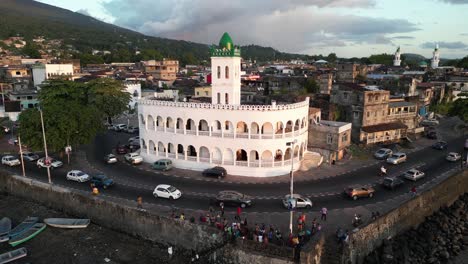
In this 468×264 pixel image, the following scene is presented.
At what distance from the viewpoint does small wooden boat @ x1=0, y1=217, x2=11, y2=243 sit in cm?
2917

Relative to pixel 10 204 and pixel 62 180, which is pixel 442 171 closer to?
pixel 62 180

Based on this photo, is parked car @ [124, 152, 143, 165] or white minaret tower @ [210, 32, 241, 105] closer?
white minaret tower @ [210, 32, 241, 105]

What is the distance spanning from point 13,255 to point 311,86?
2782 inches

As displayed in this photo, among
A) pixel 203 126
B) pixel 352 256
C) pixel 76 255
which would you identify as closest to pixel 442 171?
pixel 352 256

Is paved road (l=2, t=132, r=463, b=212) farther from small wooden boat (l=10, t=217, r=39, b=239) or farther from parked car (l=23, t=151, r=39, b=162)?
small wooden boat (l=10, t=217, r=39, b=239)

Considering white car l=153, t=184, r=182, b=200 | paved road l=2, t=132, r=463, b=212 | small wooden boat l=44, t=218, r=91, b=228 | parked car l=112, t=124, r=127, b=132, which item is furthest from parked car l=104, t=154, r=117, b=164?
parked car l=112, t=124, r=127, b=132

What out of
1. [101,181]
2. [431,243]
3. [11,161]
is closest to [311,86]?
[431,243]

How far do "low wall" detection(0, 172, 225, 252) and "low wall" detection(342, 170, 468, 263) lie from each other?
10.2 meters

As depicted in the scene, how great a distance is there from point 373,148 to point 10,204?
155 feet

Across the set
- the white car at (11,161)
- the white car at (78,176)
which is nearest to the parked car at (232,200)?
the white car at (78,176)

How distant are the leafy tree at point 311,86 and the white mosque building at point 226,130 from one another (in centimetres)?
4174

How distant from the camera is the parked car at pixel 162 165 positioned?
132ft

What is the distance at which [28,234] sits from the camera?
96.6 feet

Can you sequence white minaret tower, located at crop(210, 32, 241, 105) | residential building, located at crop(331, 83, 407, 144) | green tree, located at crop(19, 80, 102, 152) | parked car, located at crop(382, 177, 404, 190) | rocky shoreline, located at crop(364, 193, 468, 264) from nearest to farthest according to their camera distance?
Result: rocky shoreline, located at crop(364, 193, 468, 264)
parked car, located at crop(382, 177, 404, 190)
green tree, located at crop(19, 80, 102, 152)
white minaret tower, located at crop(210, 32, 241, 105)
residential building, located at crop(331, 83, 407, 144)
